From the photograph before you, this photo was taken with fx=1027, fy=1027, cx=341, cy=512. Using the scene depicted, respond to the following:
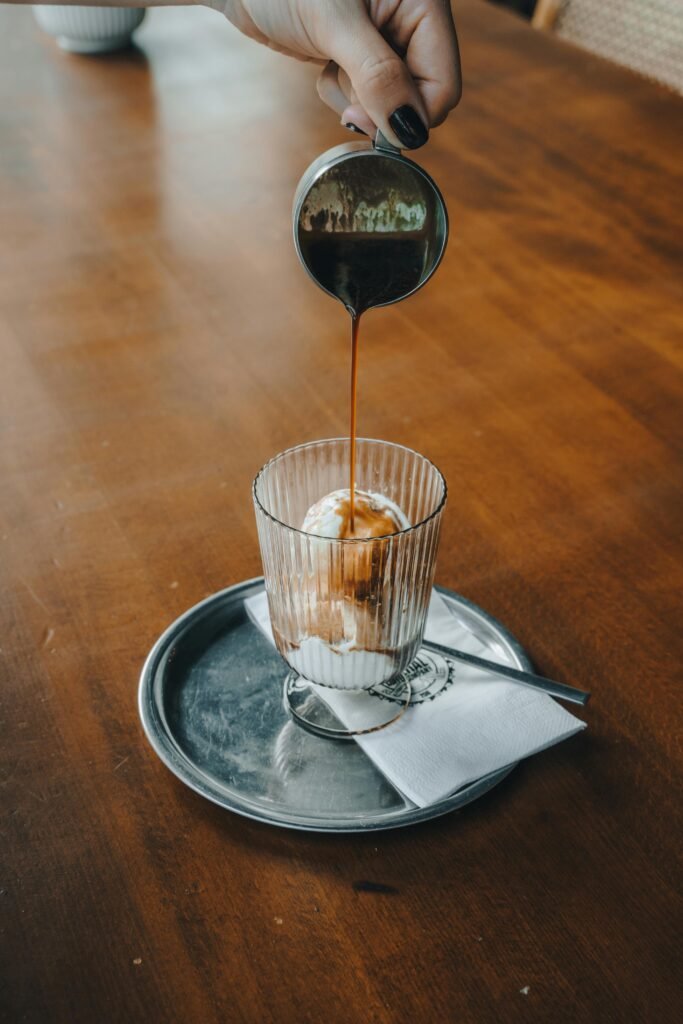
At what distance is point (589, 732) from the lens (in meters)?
0.53

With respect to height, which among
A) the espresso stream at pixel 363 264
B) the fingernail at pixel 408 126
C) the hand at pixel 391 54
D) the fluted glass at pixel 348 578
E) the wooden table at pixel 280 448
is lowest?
the wooden table at pixel 280 448

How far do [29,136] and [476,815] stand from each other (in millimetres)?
1022

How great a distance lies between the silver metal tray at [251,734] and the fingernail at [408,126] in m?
0.25

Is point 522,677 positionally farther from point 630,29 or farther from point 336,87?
point 630,29

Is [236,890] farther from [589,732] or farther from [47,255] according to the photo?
[47,255]

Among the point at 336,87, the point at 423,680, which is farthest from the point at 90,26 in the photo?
the point at 423,680

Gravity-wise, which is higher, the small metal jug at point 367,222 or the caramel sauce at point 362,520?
the small metal jug at point 367,222

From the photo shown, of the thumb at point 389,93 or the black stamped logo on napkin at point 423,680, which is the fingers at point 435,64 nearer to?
the thumb at point 389,93

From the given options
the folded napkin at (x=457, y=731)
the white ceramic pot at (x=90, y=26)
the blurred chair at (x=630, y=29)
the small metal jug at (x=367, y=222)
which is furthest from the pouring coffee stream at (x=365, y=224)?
the blurred chair at (x=630, y=29)

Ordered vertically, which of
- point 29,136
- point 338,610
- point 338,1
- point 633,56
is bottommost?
point 633,56

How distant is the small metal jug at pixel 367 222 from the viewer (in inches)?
20.7

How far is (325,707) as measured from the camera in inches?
21.1

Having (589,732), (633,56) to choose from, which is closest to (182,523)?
(589,732)

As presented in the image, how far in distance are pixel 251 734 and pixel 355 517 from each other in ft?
0.40
